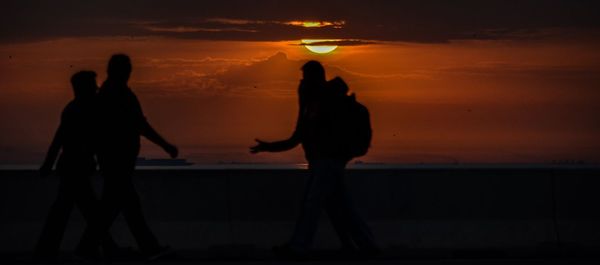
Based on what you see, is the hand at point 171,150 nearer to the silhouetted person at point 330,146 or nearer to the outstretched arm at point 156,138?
the outstretched arm at point 156,138

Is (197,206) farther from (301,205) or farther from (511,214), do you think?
(511,214)

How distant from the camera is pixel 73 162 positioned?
17.6 meters

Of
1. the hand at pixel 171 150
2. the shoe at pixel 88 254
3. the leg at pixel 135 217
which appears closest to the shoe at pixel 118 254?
the shoe at pixel 88 254

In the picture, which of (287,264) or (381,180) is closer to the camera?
(287,264)

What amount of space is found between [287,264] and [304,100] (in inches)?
67.1

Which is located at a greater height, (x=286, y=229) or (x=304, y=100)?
(x=304, y=100)

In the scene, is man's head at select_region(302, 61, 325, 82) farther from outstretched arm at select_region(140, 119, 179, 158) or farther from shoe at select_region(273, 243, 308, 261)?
shoe at select_region(273, 243, 308, 261)

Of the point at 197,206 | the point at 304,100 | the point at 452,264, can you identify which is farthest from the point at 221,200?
the point at 452,264

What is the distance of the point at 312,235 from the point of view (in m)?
17.5

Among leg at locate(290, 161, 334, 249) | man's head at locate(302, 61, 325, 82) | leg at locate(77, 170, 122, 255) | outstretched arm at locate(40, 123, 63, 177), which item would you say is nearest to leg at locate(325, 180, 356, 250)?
leg at locate(290, 161, 334, 249)

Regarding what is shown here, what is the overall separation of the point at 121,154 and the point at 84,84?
0.81m

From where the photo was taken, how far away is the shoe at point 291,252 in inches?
682

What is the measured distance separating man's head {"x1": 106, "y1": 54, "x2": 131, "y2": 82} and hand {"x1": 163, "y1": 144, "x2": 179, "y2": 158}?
29.8 inches

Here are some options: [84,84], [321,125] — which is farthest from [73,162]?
[321,125]
